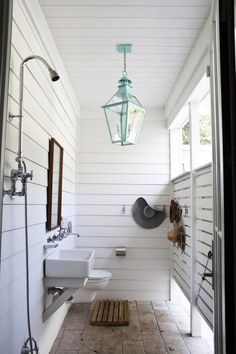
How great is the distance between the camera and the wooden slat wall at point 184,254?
130 inches

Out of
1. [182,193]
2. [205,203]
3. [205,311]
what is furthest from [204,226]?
[182,193]

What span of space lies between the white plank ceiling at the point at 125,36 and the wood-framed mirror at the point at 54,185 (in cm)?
96

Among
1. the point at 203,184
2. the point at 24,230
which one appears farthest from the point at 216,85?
the point at 203,184

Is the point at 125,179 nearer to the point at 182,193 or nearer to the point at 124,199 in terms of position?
the point at 124,199

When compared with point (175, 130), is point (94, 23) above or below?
above

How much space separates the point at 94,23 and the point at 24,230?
1768 millimetres

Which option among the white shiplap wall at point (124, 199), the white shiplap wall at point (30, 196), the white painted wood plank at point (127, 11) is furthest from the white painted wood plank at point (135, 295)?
the white painted wood plank at point (127, 11)

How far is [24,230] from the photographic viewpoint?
6.68 ft

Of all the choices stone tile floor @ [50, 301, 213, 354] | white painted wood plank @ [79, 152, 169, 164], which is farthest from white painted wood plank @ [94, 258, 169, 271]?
white painted wood plank @ [79, 152, 169, 164]

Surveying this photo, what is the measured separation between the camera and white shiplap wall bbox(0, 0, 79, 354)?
1.73m

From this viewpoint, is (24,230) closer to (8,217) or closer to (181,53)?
(8,217)

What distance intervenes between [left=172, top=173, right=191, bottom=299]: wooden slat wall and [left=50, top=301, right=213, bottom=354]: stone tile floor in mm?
398

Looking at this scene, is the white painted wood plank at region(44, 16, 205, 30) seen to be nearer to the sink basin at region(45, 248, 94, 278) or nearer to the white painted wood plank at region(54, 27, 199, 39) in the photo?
the white painted wood plank at region(54, 27, 199, 39)

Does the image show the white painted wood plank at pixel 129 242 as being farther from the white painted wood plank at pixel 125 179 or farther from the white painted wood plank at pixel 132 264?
the white painted wood plank at pixel 125 179
